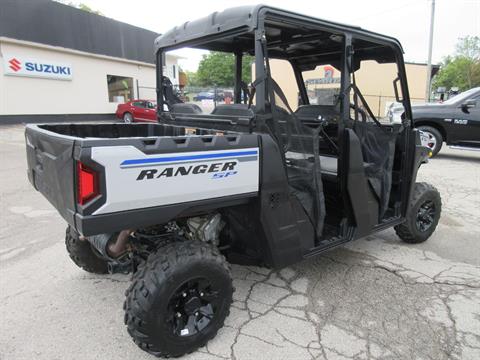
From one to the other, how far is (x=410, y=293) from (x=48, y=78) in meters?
19.0

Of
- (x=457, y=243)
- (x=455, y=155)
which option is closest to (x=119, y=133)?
(x=457, y=243)

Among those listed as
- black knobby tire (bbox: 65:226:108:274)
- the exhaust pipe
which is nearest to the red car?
black knobby tire (bbox: 65:226:108:274)

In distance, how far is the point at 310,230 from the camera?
2977 mm

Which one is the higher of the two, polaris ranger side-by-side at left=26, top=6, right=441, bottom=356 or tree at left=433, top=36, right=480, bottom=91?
tree at left=433, top=36, right=480, bottom=91

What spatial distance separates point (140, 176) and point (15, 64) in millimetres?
17789

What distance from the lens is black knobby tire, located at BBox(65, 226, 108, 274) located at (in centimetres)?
320

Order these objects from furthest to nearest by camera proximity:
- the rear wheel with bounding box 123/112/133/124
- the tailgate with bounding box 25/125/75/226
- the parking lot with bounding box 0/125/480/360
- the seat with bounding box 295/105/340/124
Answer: the rear wheel with bounding box 123/112/133/124 → the seat with bounding box 295/105/340/124 → the parking lot with bounding box 0/125/480/360 → the tailgate with bounding box 25/125/75/226

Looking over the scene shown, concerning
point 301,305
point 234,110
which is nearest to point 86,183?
point 234,110

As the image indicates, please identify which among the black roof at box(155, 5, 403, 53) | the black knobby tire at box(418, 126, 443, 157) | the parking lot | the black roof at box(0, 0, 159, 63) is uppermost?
the black roof at box(0, 0, 159, 63)

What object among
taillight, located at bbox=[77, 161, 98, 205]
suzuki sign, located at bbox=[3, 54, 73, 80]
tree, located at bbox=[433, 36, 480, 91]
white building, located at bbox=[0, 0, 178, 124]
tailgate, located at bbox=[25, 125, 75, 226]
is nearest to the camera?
taillight, located at bbox=[77, 161, 98, 205]

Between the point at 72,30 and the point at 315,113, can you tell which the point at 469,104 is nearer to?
the point at 315,113

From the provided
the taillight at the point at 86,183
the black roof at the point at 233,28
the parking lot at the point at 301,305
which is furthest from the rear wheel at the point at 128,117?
the taillight at the point at 86,183

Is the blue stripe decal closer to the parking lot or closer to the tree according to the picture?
the parking lot

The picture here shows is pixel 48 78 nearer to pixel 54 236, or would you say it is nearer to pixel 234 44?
pixel 54 236
